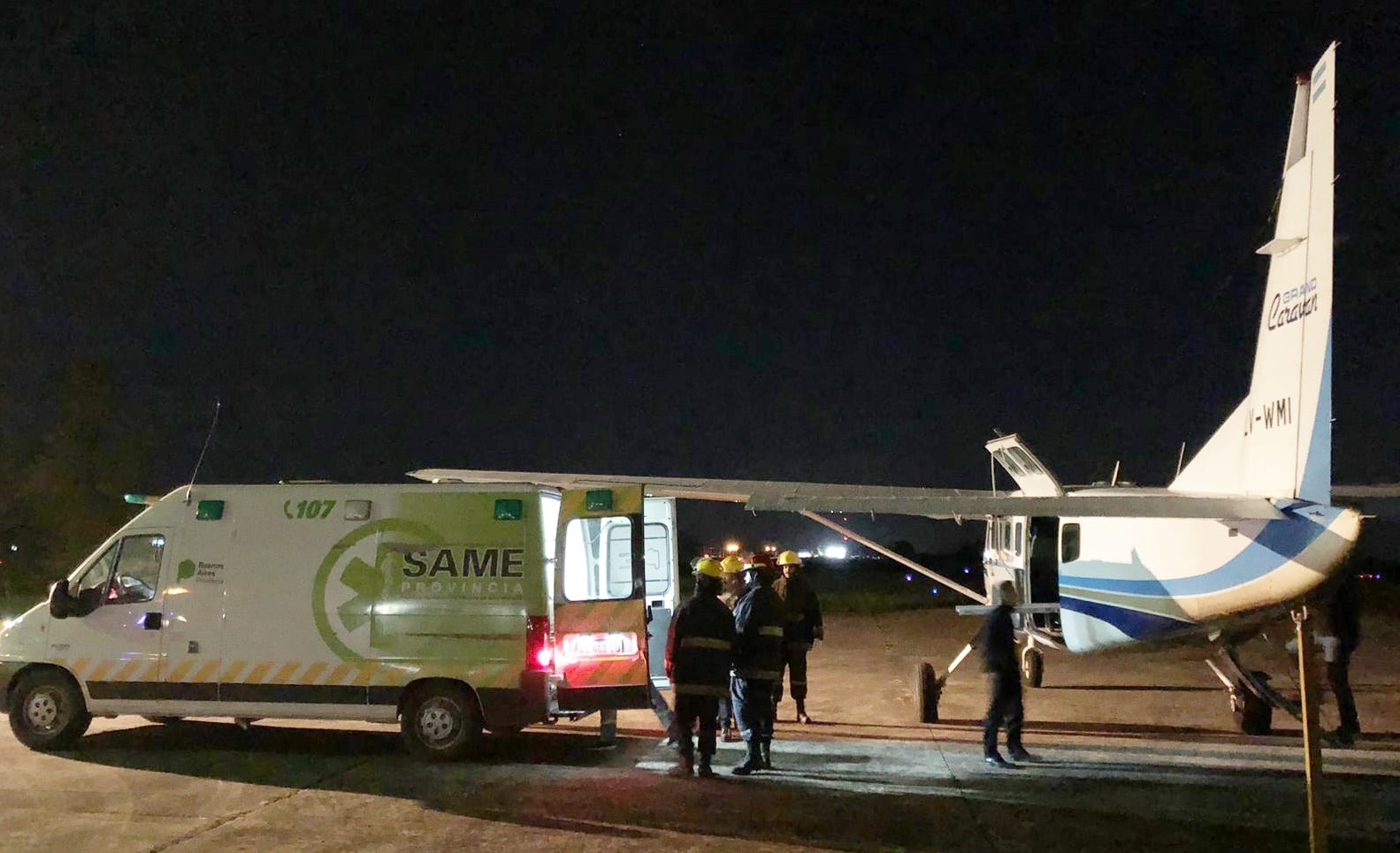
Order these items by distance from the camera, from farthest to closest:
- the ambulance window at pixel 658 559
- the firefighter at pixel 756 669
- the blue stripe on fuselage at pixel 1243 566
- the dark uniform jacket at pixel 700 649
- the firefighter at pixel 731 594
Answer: the ambulance window at pixel 658 559, the firefighter at pixel 731 594, the firefighter at pixel 756 669, the dark uniform jacket at pixel 700 649, the blue stripe on fuselage at pixel 1243 566

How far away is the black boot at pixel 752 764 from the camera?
8.78 meters

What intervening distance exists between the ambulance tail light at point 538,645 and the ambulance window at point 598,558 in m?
0.54

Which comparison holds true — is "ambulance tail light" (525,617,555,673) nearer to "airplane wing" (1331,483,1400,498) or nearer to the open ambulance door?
the open ambulance door

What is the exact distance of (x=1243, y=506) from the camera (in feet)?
26.3

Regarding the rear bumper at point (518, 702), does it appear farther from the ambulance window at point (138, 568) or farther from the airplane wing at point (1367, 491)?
the airplane wing at point (1367, 491)

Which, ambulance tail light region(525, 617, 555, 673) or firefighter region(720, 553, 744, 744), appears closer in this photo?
ambulance tail light region(525, 617, 555, 673)

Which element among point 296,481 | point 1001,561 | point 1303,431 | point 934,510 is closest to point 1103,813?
point 934,510

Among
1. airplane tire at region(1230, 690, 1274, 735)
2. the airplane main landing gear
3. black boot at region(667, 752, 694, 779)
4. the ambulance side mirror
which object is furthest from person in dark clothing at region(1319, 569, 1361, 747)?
the ambulance side mirror

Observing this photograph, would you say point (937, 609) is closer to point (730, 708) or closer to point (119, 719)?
point (730, 708)

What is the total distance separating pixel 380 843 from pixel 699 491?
5.94 m

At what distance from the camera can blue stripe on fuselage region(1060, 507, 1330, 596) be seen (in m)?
7.81

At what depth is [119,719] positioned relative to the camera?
11539 millimetres

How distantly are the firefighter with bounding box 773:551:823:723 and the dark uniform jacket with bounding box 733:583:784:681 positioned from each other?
165 cm

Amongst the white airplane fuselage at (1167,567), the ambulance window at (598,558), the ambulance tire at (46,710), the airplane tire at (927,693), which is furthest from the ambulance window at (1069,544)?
the ambulance tire at (46,710)
